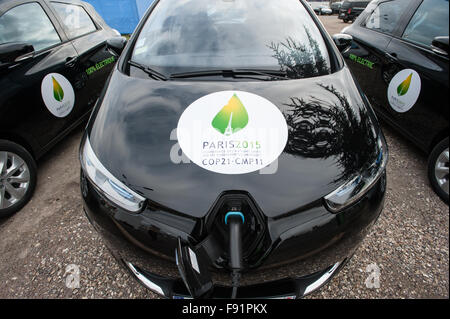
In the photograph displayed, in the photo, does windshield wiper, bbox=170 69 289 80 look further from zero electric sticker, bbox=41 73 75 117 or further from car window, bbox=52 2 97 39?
car window, bbox=52 2 97 39

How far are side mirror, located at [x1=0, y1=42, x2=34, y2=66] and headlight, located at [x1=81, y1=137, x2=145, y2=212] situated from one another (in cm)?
136

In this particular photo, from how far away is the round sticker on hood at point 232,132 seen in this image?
1.12m

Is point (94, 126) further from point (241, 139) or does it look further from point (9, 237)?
point (9, 237)

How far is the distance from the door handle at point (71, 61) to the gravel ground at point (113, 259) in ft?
4.21

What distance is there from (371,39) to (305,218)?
2820 mm

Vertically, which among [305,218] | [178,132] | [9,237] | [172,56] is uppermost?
[172,56]

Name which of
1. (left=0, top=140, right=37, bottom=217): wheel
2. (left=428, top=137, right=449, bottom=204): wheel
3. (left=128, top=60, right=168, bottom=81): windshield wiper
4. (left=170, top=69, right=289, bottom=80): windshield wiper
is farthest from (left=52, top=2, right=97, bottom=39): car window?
(left=428, top=137, right=449, bottom=204): wheel

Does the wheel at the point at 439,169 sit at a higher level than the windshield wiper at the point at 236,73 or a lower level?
lower

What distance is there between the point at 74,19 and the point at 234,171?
3110 mm

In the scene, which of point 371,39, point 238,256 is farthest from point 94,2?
point 238,256

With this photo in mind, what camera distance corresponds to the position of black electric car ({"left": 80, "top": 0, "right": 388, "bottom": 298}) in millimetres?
1029

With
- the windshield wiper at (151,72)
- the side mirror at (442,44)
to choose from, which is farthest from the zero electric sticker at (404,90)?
the windshield wiper at (151,72)

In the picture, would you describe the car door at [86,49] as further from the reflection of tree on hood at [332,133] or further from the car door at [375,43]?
the car door at [375,43]
